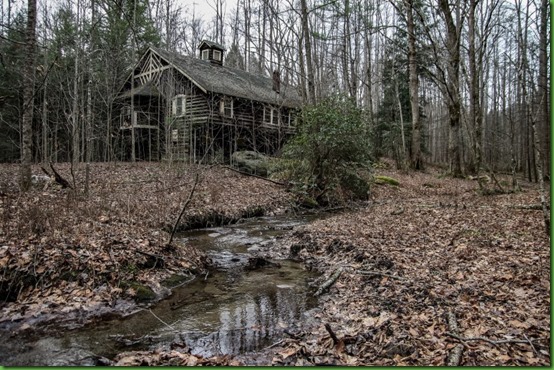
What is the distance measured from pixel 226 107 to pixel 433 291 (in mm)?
24373

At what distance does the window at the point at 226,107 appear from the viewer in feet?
87.8

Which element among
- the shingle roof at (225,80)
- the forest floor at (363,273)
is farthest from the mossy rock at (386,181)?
the shingle roof at (225,80)

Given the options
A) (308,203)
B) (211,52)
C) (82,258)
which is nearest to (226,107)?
(211,52)

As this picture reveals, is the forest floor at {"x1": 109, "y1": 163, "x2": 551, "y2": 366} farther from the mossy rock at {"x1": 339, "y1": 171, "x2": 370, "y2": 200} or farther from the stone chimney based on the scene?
the stone chimney

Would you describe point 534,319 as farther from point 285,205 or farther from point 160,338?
point 285,205

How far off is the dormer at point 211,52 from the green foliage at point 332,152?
1808cm

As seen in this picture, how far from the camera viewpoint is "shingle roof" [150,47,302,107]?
25.7 m

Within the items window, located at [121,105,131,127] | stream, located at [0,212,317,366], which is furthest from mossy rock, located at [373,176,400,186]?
window, located at [121,105,131,127]

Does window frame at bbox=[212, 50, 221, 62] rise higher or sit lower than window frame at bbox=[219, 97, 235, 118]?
higher

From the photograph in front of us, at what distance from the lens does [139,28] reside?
1206 inches

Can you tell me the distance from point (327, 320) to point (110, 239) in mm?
4778

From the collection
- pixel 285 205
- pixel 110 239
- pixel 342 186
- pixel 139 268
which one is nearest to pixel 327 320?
pixel 139 268

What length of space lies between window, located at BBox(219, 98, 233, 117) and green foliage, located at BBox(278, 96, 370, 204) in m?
11.8

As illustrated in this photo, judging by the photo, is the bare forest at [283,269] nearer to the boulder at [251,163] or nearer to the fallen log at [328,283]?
the fallen log at [328,283]
